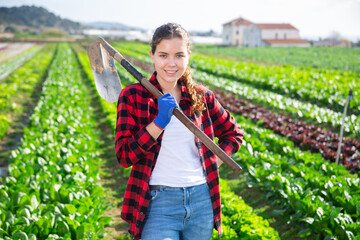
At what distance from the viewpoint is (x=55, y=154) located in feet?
18.0

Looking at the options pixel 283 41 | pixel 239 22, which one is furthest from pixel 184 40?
pixel 239 22

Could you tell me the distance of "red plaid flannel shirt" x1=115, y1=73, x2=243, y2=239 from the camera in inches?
69.6

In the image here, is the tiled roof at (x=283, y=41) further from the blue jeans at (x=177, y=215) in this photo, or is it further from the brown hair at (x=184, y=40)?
the blue jeans at (x=177, y=215)

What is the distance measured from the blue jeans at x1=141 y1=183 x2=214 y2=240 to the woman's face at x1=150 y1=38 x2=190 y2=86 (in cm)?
61

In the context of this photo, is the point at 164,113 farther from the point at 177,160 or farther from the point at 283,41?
the point at 283,41

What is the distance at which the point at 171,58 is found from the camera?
1.89 m

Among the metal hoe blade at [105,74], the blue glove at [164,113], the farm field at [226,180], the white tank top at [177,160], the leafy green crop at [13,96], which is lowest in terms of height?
the farm field at [226,180]

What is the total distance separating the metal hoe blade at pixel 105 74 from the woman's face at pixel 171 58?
497 mm

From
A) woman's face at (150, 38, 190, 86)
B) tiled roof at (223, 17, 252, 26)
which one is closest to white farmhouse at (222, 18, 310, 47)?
tiled roof at (223, 17, 252, 26)

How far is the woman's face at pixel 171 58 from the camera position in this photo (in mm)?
1880

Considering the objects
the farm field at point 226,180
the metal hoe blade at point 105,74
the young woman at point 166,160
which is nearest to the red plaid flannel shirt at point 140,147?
the young woman at point 166,160

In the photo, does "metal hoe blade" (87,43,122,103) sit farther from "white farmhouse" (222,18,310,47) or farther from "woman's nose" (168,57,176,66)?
"white farmhouse" (222,18,310,47)

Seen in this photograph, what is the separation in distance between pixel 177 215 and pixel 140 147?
420mm

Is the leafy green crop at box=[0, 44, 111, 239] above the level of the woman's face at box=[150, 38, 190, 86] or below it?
below
